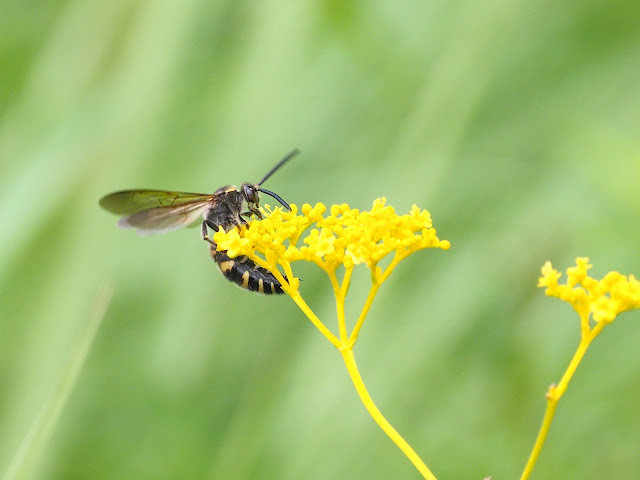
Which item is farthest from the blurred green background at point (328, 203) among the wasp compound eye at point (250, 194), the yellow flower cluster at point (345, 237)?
the yellow flower cluster at point (345, 237)

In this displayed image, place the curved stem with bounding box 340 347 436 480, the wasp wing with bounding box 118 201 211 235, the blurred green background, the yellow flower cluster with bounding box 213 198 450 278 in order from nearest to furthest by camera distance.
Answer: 1. the curved stem with bounding box 340 347 436 480
2. the yellow flower cluster with bounding box 213 198 450 278
3. the wasp wing with bounding box 118 201 211 235
4. the blurred green background

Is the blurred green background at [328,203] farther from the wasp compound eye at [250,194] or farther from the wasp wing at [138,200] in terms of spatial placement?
the wasp compound eye at [250,194]

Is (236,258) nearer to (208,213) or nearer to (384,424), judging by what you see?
(208,213)

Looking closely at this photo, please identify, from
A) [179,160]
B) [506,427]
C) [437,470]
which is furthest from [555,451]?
[179,160]

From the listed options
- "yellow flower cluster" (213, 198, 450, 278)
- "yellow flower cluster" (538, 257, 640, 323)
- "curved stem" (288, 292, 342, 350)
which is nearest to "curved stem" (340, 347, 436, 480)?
"curved stem" (288, 292, 342, 350)

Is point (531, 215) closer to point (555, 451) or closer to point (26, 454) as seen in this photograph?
point (555, 451)

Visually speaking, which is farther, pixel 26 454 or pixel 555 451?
pixel 555 451

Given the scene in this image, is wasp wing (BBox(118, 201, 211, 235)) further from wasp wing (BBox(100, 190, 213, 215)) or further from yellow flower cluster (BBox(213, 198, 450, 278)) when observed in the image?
yellow flower cluster (BBox(213, 198, 450, 278))
